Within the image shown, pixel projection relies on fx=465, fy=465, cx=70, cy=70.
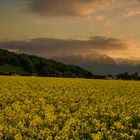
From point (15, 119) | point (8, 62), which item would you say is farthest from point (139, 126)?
point (8, 62)

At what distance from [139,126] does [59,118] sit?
3.29 metres

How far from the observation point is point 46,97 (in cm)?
3098

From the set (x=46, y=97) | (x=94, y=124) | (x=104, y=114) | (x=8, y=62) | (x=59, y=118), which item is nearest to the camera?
(x=94, y=124)

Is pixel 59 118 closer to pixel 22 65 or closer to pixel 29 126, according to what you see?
pixel 29 126

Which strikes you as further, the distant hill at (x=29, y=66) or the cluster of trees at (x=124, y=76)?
the distant hill at (x=29, y=66)

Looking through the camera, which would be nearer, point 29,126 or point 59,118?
point 29,126

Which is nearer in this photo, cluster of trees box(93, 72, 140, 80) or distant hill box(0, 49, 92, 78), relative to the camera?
cluster of trees box(93, 72, 140, 80)

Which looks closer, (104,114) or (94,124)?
(94,124)

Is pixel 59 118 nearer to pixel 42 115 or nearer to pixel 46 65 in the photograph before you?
pixel 42 115

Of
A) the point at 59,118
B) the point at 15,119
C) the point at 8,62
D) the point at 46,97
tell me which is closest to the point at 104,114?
the point at 59,118

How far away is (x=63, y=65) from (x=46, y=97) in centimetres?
13581

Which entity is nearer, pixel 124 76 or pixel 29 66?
pixel 124 76

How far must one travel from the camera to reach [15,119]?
59.9 ft

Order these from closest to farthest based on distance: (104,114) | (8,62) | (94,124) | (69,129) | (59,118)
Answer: (69,129), (94,124), (59,118), (104,114), (8,62)
